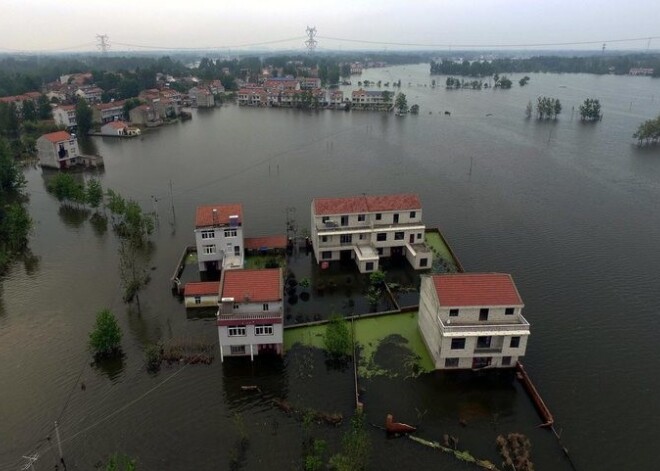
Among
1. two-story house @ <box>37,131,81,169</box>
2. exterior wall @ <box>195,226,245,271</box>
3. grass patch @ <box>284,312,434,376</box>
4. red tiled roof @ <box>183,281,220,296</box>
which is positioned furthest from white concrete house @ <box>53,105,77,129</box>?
grass patch @ <box>284,312,434,376</box>

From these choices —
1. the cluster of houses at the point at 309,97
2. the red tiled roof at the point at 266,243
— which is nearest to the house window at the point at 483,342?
the red tiled roof at the point at 266,243

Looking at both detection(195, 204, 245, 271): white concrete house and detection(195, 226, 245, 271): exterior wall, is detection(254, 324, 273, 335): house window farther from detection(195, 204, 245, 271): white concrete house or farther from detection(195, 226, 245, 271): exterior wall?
detection(195, 226, 245, 271): exterior wall

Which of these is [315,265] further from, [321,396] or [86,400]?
[86,400]

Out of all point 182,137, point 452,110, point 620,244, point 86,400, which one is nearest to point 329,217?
point 86,400

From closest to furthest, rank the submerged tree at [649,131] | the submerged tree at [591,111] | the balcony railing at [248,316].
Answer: the balcony railing at [248,316] < the submerged tree at [649,131] < the submerged tree at [591,111]

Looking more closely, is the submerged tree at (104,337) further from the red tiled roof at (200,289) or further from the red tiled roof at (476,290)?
the red tiled roof at (476,290)
